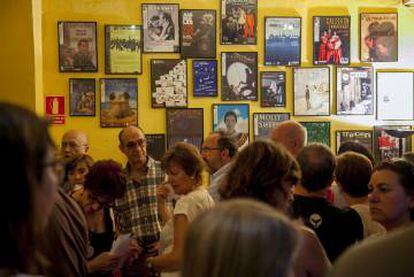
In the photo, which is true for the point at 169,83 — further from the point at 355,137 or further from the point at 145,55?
the point at 355,137

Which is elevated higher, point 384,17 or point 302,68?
point 384,17

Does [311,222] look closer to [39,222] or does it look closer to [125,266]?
[125,266]

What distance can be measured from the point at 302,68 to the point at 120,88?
5.49ft

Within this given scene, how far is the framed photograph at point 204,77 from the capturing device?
19.5 feet

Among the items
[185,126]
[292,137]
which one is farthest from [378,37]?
[292,137]

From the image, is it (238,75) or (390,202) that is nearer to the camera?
(390,202)

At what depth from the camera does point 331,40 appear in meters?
6.12

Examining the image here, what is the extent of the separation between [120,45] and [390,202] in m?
3.66

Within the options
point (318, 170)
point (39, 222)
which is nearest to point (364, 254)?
point (39, 222)

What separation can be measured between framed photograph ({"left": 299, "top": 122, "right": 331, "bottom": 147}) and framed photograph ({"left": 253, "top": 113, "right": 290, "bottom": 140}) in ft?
0.95

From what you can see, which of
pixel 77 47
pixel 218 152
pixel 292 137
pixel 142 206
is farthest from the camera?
pixel 77 47

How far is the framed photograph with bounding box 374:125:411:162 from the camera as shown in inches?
245

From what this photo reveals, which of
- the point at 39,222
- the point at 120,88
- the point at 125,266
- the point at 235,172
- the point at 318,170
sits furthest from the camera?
the point at 120,88

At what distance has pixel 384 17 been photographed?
6211 millimetres
